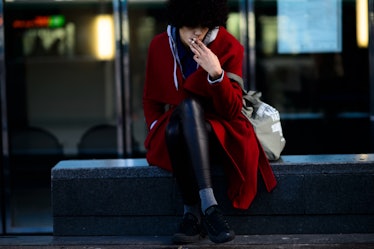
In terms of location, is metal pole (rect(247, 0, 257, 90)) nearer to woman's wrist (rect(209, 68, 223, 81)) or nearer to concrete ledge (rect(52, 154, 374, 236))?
concrete ledge (rect(52, 154, 374, 236))

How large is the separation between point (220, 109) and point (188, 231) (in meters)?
0.65

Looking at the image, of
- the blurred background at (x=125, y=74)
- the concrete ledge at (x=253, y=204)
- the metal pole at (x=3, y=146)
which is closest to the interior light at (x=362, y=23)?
the blurred background at (x=125, y=74)

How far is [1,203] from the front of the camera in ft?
25.9

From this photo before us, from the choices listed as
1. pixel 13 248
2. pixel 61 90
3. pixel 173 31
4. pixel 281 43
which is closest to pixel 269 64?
Answer: pixel 281 43

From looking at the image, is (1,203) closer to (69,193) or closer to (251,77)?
(251,77)

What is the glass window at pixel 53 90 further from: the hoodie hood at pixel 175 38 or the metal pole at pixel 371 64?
the hoodie hood at pixel 175 38

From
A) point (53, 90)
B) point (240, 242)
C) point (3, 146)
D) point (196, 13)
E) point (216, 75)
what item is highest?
point (196, 13)

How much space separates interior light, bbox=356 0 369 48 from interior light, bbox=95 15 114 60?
2.37 metres

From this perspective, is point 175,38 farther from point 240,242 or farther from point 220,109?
point 240,242

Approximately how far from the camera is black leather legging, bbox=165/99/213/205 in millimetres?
3934

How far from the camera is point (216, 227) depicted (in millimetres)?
3875

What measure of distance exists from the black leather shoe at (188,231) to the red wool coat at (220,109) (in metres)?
0.26

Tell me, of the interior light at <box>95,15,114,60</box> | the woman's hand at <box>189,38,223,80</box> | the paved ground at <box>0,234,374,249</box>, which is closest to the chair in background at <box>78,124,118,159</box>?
the interior light at <box>95,15,114,60</box>

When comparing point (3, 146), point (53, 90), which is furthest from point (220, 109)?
point (53, 90)
